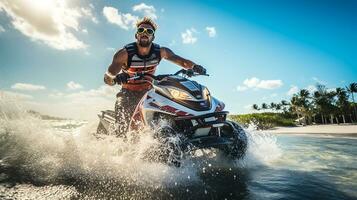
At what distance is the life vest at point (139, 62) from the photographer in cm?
513

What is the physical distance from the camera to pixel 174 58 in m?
5.95

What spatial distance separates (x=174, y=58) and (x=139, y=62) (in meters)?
1.03

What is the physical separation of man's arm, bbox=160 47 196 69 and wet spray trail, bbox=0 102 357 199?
191 centimetres

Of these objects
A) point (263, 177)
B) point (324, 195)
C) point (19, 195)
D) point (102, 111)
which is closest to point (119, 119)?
point (102, 111)

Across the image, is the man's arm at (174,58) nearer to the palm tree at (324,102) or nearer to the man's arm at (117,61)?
the man's arm at (117,61)

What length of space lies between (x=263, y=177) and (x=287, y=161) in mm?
1923

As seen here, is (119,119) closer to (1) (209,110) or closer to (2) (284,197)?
(1) (209,110)

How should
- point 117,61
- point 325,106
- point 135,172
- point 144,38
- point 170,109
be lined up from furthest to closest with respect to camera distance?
point 325,106
point 117,61
point 144,38
point 135,172
point 170,109

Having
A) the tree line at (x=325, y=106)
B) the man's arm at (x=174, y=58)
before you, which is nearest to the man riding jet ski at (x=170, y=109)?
the man's arm at (x=174, y=58)

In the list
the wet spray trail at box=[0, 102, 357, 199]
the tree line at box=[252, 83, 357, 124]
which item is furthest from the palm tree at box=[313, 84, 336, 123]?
the wet spray trail at box=[0, 102, 357, 199]

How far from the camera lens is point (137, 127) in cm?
435

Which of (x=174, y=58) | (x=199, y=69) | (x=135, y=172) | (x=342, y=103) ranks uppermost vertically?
(x=342, y=103)

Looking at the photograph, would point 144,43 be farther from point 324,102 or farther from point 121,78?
point 324,102

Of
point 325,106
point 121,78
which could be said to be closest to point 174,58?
point 121,78
